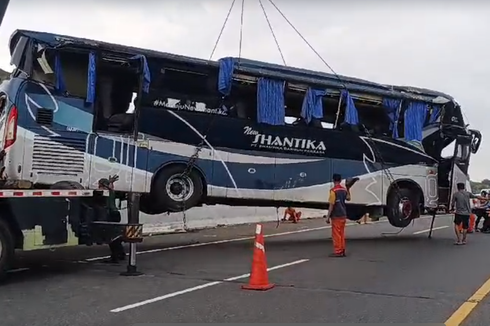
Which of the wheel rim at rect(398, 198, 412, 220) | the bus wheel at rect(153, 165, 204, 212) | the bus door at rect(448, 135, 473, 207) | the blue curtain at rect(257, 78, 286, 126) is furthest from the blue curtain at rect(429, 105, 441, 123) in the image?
the bus wheel at rect(153, 165, 204, 212)

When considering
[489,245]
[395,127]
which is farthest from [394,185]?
[489,245]

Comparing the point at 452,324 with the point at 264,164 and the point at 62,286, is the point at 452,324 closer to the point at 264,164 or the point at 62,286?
the point at 62,286

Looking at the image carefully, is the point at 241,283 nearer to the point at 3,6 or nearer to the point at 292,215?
the point at 3,6

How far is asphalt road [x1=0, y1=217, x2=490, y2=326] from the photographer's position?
6977mm

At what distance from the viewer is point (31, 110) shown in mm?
11102

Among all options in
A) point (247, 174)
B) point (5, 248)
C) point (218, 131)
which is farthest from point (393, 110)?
point (5, 248)

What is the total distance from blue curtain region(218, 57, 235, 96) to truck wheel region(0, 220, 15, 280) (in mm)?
5532

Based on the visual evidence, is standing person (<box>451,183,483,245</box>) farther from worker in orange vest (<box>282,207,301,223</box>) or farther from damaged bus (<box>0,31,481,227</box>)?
worker in orange vest (<box>282,207,301,223</box>)

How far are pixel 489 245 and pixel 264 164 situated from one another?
237 inches

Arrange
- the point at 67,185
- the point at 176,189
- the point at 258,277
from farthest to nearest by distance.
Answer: the point at 176,189 < the point at 67,185 < the point at 258,277

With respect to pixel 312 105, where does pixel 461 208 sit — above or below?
below

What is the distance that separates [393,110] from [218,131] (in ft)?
15.9

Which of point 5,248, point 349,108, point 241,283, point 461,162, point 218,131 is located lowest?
point 241,283

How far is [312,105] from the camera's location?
14.2m
